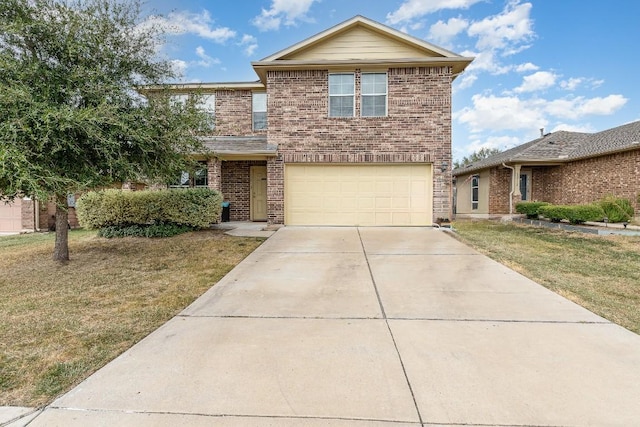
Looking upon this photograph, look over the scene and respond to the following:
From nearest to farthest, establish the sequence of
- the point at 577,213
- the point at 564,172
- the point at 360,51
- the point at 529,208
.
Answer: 1. the point at 360,51
2. the point at 577,213
3. the point at 529,208
4. the point at 564,172

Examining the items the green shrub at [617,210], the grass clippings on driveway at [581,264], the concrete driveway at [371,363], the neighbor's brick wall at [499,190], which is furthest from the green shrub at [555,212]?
the concrete driveway at [371,363]

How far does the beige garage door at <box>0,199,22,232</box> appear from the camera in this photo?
498 inches

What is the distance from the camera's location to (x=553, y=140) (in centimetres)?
1823

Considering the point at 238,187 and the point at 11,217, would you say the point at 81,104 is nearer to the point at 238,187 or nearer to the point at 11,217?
the point at 238,187

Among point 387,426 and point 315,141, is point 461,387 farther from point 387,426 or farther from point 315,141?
point 315,141

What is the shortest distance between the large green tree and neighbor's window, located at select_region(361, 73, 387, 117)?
601cm

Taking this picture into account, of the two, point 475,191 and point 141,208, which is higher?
point 475,191

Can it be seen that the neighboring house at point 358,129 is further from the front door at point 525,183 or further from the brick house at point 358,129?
the front door at point 525,183

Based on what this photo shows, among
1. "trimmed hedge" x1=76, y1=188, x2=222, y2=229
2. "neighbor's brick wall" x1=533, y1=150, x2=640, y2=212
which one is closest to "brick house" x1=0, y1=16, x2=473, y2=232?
"trimmed hedge" x1=76, y1=188, x2=222, y2=229

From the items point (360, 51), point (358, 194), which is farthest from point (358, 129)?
point (360, 51)

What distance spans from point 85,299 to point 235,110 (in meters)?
11.0

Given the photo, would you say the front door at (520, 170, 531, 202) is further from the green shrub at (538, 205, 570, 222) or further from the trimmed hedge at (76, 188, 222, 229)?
the trimmed hedge at (76, 188, 222, 229)

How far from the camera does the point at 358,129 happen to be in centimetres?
1167

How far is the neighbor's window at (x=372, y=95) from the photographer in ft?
38.3
